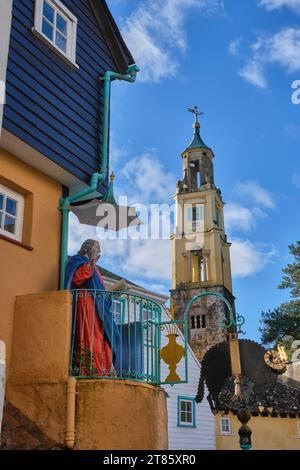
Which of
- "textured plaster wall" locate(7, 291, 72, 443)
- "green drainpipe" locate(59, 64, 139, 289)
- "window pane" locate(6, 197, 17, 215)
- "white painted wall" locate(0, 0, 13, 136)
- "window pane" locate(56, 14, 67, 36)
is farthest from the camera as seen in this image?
"window pane" locate(56, 14, 67, 36)

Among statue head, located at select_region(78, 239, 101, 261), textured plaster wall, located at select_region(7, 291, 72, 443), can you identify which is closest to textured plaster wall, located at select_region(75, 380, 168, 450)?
textured plaster wall, located at select_region(7, 291, 72, 443)

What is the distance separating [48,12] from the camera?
9.56 m

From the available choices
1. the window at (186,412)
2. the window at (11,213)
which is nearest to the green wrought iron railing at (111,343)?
the window at (11,213)

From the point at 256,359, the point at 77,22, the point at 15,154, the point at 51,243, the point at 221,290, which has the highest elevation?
the point at 221,290

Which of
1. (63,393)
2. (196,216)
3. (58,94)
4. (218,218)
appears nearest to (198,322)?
(196,216)

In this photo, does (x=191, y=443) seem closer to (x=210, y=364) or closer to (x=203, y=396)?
(x=203, y=396)

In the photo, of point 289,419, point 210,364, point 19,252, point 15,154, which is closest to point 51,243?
point 19,252

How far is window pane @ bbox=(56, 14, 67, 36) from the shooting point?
9.73m

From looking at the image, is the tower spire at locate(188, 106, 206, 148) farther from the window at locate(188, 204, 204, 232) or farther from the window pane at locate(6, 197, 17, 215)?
the window pane at locate(6, 197, 17, 215)

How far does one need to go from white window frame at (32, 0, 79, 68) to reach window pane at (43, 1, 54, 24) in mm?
56

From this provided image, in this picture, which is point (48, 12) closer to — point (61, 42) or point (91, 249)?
point (61, 42)

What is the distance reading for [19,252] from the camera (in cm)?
818

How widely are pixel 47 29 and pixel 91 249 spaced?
369cm
